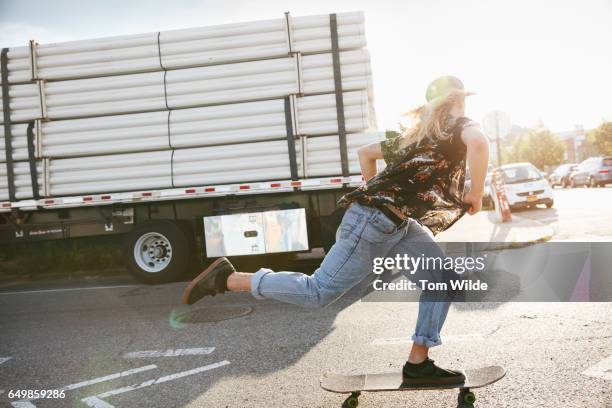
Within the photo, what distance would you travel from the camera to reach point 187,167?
7871 mm

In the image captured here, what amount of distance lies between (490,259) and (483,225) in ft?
17.1

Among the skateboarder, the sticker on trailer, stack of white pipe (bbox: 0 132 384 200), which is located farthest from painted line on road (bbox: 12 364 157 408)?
stack of white pipe (bbox: 0 132 384 200)

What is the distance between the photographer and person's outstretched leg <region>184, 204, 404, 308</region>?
119 inches

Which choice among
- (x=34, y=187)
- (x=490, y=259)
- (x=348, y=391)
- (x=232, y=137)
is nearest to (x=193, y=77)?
(x=232, y=137)

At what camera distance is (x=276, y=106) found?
7.66m

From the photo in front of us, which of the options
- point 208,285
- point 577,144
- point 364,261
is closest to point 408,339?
point 364,261

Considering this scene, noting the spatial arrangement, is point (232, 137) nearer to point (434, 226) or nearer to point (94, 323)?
point (94, 323)

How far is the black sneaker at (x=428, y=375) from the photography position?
3025 millimetres

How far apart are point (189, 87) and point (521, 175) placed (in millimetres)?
12868

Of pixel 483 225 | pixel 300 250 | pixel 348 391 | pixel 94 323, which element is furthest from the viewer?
pixel 483 225

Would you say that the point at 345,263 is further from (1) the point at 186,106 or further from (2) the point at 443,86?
(1) the point at 186,106

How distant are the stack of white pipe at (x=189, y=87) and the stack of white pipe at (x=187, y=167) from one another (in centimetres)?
71

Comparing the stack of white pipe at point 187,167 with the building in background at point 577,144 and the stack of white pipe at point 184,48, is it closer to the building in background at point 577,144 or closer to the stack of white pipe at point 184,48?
the stack of white pipe at point 184,48

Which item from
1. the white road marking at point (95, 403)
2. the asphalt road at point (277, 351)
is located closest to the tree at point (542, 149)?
the asphalt road at point (277, 351)
